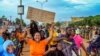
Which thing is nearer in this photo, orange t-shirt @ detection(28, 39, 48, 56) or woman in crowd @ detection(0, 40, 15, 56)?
woman in crowd @ detection(0, 40, 15, 56)

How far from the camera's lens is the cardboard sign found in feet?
35.5

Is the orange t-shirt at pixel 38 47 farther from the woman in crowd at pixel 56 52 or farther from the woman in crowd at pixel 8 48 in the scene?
the woman in crowd at pixel 56 52

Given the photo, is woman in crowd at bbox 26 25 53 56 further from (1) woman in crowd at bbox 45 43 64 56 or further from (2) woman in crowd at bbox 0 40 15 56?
(1) woman in crowd at bbox 45 43 64 56

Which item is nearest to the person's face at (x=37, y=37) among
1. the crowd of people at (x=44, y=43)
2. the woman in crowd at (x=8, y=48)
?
the crowd of people at (x=44, y=43)

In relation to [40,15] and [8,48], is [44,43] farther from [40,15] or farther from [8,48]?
[40,15]

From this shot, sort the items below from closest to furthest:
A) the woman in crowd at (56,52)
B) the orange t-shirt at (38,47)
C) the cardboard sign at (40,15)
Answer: the woman in crowd at (56,52) < the orange t-shirt at (38,47) < the cardboard sign at (40,15)

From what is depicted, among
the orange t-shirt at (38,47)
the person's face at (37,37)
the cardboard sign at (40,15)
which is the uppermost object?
the cardboard sign at (40,15)

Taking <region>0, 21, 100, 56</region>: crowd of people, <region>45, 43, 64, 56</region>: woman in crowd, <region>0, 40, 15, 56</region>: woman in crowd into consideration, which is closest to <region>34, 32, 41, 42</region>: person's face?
<region>0, 21, 100, 56</region>: crowd of people

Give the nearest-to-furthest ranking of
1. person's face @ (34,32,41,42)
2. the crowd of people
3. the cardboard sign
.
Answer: the crowd of people
person's face @ (34,32,41,42)
the cardboard sign

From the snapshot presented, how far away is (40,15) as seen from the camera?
36.1ft

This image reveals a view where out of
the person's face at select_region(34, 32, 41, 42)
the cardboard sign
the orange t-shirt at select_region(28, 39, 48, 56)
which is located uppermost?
the cardboard sign

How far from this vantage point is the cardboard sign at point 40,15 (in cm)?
1081

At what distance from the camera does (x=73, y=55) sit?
40.2ft

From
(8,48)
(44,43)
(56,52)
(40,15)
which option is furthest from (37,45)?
(56,52)
